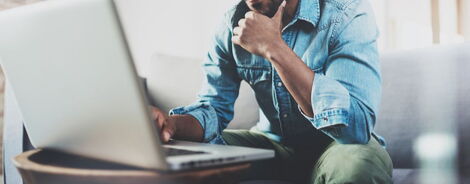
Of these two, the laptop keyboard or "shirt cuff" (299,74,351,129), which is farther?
"shirt cuff" (299,74,351,129)

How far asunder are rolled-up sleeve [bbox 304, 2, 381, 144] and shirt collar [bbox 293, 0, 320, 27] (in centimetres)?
6

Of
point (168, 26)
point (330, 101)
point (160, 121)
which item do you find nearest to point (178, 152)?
point (160, 121)

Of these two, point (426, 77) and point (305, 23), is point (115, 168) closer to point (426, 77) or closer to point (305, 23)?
point (305, 23)

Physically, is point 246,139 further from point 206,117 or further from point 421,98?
point 421,98

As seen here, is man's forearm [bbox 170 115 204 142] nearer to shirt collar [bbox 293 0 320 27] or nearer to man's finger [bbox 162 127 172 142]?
man's finger [bbox 162 127 172 142]

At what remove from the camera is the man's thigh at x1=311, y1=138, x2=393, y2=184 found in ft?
2.60

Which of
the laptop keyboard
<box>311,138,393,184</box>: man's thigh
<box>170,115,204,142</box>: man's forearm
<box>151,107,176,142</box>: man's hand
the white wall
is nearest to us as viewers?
the laptop keyboard

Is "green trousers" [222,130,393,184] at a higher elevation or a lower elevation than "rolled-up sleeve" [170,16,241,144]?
lower

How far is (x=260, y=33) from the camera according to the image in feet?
3.30

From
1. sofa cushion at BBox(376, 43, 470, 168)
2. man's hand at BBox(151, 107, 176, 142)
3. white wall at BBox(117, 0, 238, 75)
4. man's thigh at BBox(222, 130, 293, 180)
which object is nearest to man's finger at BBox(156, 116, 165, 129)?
man's hand at BBox(151, 107, 176, 142)

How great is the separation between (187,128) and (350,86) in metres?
0.36

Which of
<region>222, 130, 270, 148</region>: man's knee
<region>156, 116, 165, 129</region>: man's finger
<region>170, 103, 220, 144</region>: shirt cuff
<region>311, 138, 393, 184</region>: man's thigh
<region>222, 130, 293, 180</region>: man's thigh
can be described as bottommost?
<region>222, 130, 293, 180</region>: man's thigh

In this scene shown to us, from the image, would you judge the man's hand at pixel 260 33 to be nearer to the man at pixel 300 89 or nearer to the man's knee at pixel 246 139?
the man at pixel 300 89

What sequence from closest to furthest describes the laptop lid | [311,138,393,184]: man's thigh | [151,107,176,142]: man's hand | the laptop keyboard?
1. the laptop lid
2. the laptop keyboard
3. [311,138,393,184]: man's thigh
4. [151,107,176,142]: man's hand
